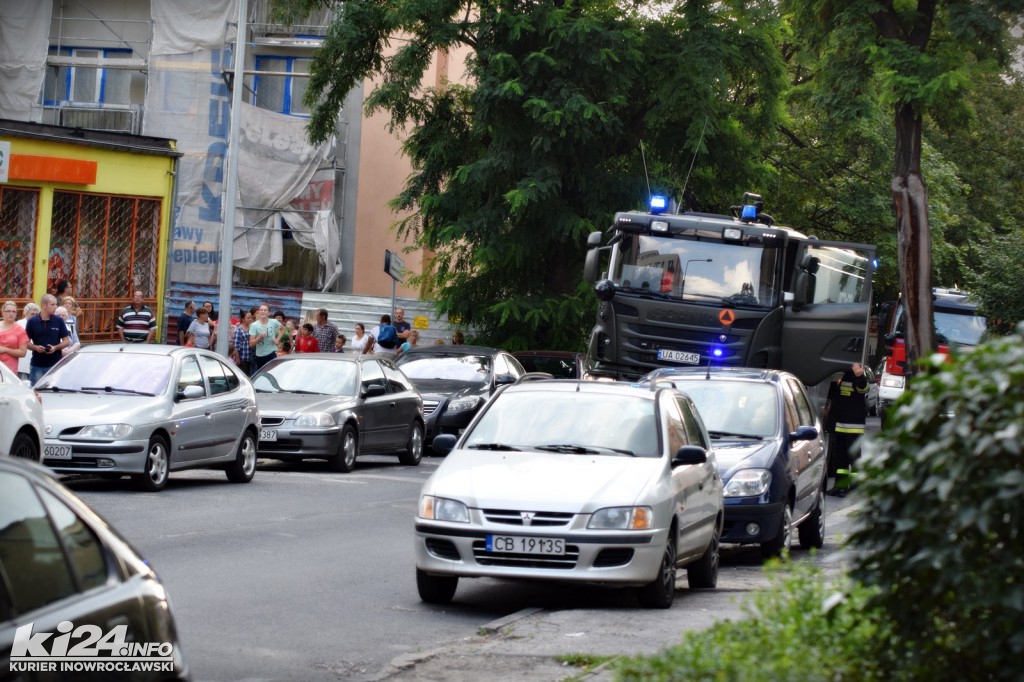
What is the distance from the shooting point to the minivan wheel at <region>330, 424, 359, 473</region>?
19.6 meters

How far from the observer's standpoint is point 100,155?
30141 millimetres

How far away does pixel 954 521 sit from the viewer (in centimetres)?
452

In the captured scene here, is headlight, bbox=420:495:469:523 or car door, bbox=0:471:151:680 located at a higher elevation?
car door, bbox=0:471:151:680

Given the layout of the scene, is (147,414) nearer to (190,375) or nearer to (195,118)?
(190,375)

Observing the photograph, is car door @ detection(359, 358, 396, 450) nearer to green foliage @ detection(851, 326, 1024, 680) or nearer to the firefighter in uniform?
the firefighter in uniform

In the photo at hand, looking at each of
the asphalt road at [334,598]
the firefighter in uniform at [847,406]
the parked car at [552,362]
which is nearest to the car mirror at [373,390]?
the asphalt road at [334,598]

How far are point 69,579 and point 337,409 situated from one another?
1543 centimetres

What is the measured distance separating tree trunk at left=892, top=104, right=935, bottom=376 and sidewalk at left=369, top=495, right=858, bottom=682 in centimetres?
1474

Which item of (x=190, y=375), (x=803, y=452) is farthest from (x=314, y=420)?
(x=803, y=452)

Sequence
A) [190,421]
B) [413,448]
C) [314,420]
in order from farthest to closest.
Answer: [413,448], [314,420], [190,421]

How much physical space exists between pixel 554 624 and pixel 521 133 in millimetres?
21261

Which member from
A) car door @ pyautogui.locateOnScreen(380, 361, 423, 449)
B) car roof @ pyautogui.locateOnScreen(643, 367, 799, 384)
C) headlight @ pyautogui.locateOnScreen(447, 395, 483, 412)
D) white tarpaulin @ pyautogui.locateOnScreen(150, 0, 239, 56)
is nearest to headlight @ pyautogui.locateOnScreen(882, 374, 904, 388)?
headlight @ pyautogui.locateOnScreen(447, 395, 483, 412)

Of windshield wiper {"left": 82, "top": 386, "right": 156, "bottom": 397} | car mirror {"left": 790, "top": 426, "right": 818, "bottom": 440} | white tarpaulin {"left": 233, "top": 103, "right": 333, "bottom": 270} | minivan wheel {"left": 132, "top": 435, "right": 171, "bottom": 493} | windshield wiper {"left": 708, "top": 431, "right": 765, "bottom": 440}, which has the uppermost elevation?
white tarpaulin {"left": 233, "top": 103, "right": 333, "bottom": 270}

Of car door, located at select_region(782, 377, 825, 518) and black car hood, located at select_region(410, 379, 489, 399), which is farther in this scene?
black car hood, located at select_region(410, 379, 489, 399)
